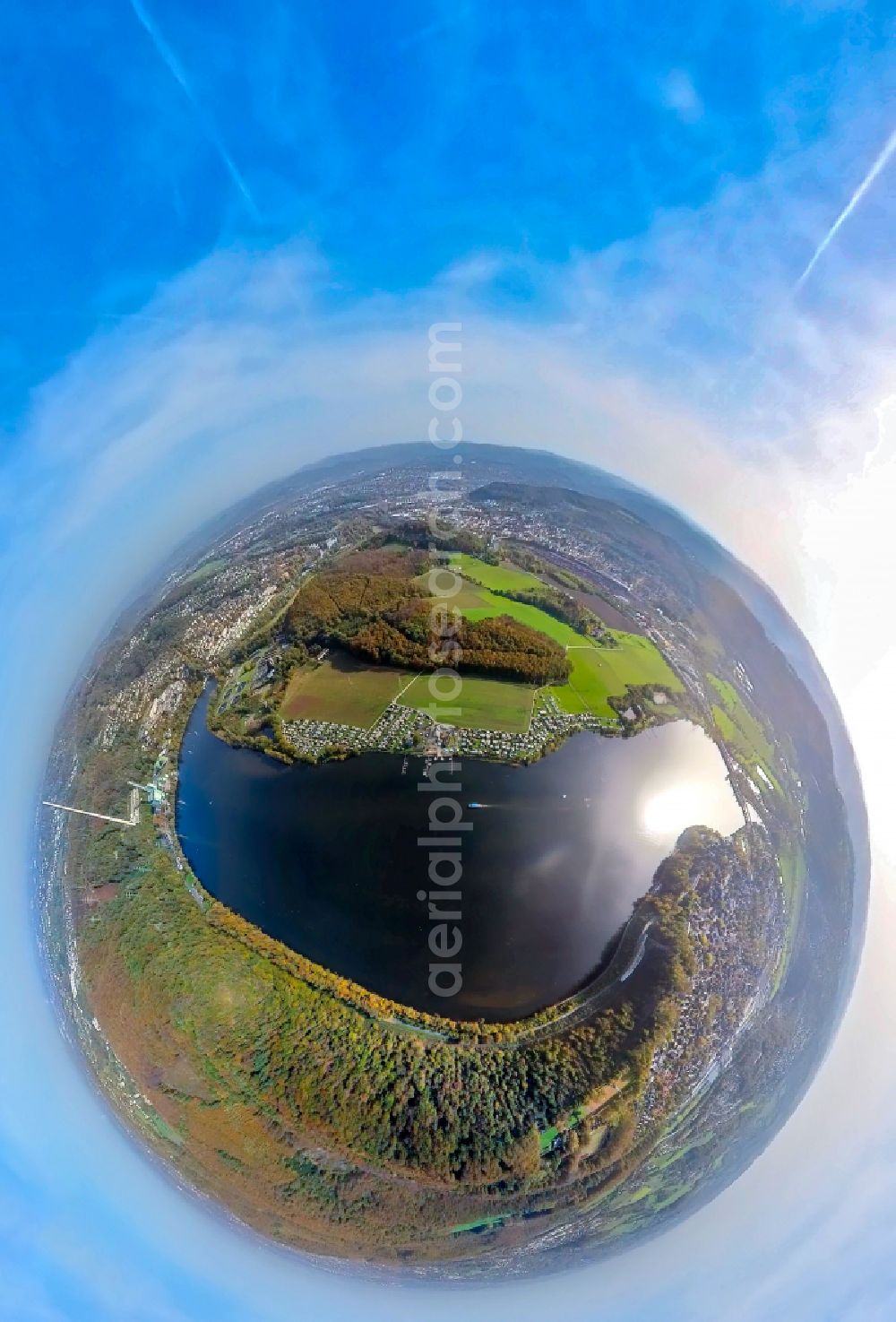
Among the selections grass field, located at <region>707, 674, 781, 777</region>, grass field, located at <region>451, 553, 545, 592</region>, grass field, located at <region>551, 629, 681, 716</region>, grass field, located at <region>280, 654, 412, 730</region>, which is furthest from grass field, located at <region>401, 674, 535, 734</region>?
grass field, located at <region>707, 674, 781, 777</region>

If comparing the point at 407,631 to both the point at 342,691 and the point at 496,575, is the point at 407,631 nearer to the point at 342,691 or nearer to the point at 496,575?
the point at 342,691

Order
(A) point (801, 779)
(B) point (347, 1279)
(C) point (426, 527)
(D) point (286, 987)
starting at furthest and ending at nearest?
1. (C) point (426, 527)
2. (D) point (286, 987)
3. (A) point (801, 779)
4. (B) point (347, 1279)

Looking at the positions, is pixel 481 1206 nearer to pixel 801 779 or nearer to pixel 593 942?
pixel 593 942

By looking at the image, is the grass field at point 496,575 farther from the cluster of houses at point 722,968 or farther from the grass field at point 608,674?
the cluster of houses at point 722,968

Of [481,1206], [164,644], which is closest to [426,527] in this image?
[164,644]

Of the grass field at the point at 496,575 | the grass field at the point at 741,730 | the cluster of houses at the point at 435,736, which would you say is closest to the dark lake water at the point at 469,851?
the cluster of houses at the point at 435,736
